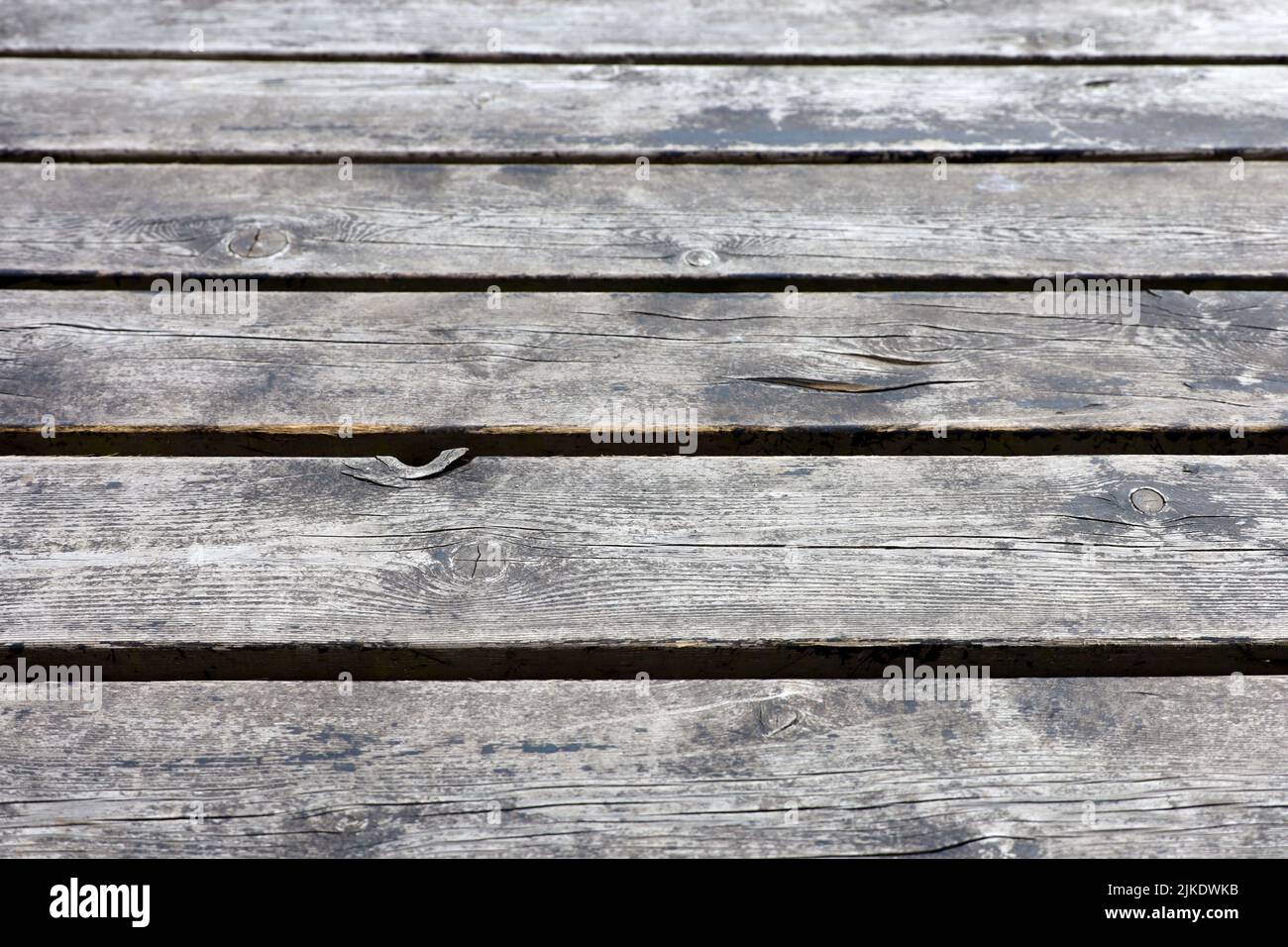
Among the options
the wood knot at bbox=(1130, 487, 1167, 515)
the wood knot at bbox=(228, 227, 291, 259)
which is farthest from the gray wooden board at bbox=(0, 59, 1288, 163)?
the wood knot at bbox=(1130, 487, 1167, 515)

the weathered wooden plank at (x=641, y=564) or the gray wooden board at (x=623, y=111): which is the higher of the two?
the gray wooden board at (x=623, y=111)

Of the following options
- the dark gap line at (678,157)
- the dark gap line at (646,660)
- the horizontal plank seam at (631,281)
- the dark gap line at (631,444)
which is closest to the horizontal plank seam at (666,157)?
the dark gap line at (678,157)

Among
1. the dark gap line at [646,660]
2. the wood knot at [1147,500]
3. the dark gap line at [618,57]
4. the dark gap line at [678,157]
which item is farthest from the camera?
the dark gap line at [618,57]

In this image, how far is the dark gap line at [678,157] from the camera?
5.63ft

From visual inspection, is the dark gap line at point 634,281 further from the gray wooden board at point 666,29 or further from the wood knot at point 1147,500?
the gray wooden board at point 666,29

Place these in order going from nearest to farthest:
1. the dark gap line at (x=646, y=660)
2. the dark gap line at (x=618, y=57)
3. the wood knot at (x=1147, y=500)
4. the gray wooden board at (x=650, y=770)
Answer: the gray wooden board at (x=650, y=770)
the dark gap line at (x=646, y=660)
the wood knot at (x=1147, y=500)
the dark gap line at (x=618, y=57)

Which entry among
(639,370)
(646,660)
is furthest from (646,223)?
(646,660)

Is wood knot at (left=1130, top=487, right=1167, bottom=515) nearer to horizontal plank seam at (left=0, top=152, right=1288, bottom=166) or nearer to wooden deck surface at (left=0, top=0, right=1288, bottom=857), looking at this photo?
wooden deck surface at (left=0, top=0, right=1288, bottom=857)

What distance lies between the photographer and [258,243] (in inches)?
60.7

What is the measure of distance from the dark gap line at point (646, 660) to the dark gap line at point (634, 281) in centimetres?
61

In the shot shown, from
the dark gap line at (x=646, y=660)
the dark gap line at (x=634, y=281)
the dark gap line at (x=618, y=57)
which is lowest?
the dark gap line at (x=646, y=660)

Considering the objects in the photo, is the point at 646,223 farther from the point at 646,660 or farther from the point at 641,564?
the point at 646,660
